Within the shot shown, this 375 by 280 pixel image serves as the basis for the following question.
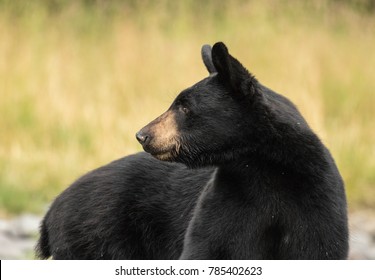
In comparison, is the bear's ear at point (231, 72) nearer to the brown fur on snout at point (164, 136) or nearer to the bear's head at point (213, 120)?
the bear's head at point (213, 120)

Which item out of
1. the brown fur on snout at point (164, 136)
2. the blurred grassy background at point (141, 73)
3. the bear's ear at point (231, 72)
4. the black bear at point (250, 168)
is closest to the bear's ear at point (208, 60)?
the black bear at point (250, 168)

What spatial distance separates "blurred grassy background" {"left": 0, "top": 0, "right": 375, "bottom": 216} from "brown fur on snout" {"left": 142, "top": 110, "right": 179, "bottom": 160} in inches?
168

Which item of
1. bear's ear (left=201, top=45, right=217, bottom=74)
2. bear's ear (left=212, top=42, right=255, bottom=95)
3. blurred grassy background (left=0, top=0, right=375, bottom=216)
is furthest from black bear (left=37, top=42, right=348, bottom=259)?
blurred grassy background (left=0, top=0, right=375, bottom=216)

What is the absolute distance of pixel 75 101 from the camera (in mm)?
10766

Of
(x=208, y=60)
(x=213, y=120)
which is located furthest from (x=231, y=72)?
(x=208, y=60)

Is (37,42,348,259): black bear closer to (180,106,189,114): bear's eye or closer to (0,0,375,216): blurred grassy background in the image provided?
(180,106,189,114): bear's eye

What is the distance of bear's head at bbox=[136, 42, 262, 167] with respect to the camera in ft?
15.5

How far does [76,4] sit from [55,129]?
3999 mm

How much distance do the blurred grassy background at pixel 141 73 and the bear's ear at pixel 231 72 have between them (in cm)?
430

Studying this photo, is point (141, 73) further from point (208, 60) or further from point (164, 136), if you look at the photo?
point (164, 136)

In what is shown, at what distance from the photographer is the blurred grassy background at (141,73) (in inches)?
376

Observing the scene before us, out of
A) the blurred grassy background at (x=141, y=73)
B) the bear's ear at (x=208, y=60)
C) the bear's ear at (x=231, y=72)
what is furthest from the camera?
the blurred grassy background at (x=141, y=73)

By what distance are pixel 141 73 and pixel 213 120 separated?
661 cm
